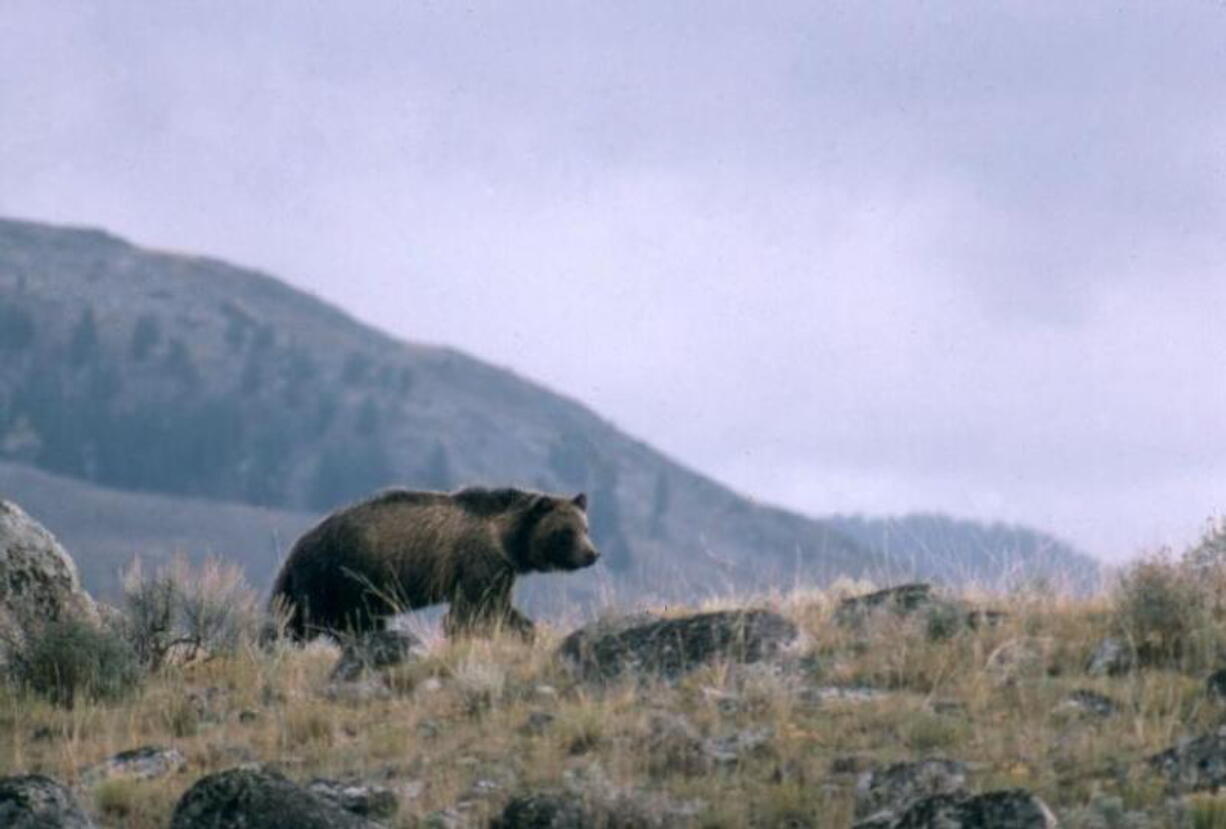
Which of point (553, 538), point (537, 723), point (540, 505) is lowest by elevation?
point (537, 723)

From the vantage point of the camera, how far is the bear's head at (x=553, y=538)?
18734 mm

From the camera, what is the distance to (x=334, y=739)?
12.8 metres

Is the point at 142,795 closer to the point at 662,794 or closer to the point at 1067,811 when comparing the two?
the point at 662,794

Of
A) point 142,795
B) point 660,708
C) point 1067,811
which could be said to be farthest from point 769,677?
point 142,795

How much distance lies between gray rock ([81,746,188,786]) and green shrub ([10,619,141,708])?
1908 millimetres

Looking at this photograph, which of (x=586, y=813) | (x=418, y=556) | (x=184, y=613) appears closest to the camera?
(x=586, y=813)

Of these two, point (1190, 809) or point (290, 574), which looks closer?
point (1190, 809)

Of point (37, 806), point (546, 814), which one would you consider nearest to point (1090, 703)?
point (546, 814)

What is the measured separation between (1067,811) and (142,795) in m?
4.84

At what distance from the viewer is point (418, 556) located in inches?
725

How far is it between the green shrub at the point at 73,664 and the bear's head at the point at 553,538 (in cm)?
461

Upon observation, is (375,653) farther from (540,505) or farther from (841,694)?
(540,505)

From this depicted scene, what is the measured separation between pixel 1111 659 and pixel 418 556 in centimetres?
695

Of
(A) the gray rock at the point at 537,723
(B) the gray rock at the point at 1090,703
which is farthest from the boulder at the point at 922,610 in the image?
(A) the gray rock at the point at 537,723
